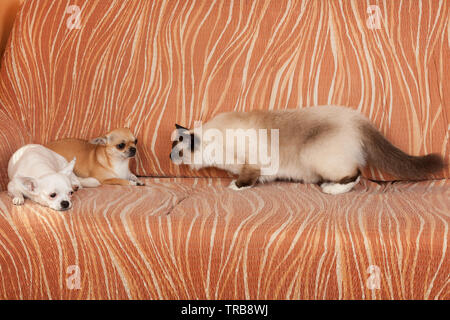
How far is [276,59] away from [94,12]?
3.36ft

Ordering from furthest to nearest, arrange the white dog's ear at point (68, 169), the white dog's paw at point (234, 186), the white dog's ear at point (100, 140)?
the white dog's ear at point (100, 140)
the white dog's paw at point (234, 186)
the white dog's ear at point (68, 169)

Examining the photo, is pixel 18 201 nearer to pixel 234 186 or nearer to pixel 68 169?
pixel 68 169

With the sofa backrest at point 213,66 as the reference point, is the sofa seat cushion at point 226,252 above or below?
below

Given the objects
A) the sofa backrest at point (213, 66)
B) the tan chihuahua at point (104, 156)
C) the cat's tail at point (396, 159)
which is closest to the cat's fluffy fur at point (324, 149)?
the cat's tail at point (396, 159)

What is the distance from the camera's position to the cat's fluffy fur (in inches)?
73.9

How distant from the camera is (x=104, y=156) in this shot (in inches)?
85.0

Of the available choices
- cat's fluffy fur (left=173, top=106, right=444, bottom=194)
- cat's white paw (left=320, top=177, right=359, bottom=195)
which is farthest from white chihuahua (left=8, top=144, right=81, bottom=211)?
cat's white paw (left=320, top=177, right=359, bottom=195)

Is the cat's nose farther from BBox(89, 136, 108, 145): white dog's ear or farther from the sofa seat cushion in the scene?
BBox(89, 136, 108, 145): white dog's ear

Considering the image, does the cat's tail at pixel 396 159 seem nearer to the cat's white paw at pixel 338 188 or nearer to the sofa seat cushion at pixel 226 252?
the cat's white paw at pixel 338 188

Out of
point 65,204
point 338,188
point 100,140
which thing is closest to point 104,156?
point 100,140

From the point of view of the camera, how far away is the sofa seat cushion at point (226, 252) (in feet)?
4.53

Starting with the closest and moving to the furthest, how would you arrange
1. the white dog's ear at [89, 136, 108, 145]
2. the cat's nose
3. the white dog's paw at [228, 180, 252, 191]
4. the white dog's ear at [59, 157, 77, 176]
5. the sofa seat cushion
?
1. the sofa seat cushion
2. the cat's nose
3. the white dog's ear at [59, 157, 77, 176]
4. the white dog's paw at [228, 180, 252, 191]
5. the white dog's ear at [89, 136, 108, 145]

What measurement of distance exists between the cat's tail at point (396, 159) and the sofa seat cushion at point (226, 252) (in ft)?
0.92

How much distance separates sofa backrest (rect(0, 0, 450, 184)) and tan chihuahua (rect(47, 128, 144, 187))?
0.28 feet
